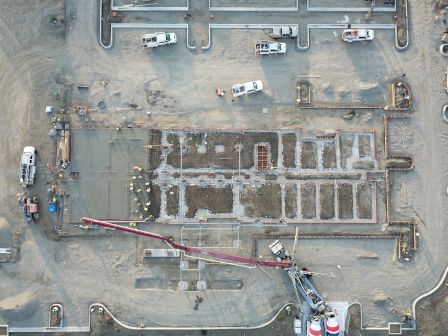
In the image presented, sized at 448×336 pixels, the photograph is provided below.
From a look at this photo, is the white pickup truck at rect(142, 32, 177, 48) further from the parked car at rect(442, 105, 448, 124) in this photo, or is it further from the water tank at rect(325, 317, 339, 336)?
the water tank at rect(325, 317, 339, 336)

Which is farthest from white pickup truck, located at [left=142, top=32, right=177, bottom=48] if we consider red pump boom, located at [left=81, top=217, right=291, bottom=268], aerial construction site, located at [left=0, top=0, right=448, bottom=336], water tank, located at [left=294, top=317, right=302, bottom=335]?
water tank, located at [left=294, top=317, right=302, bottom=335]

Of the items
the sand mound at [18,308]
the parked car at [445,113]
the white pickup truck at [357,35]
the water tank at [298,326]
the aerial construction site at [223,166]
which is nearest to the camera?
the water tank at [298,326]

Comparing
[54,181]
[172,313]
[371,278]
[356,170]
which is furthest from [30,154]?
[371,278]

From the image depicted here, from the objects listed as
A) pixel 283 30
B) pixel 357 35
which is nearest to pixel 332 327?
pixel 357 35

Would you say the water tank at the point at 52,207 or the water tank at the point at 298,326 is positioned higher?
the water tank at the point at 52,207

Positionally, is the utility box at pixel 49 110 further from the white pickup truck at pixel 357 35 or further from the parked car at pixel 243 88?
the white pickup truck at pixel 357 35

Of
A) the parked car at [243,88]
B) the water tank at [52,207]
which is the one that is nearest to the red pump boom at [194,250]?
the water tank at [52,207]

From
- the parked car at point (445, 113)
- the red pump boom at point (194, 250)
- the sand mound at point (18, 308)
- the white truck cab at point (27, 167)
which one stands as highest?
the parked car at point (445, 113)
